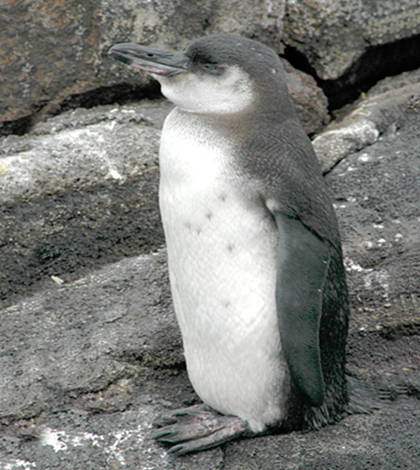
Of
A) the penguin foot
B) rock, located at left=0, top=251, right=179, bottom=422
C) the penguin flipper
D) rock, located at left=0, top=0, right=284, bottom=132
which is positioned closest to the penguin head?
the penguin flipper

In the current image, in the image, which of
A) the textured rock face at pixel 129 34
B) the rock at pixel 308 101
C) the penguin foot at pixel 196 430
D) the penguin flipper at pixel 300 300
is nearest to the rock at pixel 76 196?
the textured rock face at pixel 129 34

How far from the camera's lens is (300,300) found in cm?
180

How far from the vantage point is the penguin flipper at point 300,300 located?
5.91 feet

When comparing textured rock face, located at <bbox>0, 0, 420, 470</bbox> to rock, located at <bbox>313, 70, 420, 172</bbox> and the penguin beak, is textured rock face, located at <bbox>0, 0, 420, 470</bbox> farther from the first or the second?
the penguin beak

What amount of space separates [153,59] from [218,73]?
0.65ft

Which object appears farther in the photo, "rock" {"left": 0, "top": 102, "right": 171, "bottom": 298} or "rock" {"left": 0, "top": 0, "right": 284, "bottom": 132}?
"rock" {"left": 0, "top": 0, "right": 284, "bottom": 132}

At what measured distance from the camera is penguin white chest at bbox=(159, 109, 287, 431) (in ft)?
6.11

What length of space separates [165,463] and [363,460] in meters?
0.53

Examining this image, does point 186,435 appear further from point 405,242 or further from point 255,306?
point 405,242

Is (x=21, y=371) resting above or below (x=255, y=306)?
below

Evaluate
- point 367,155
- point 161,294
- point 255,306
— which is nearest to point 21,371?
point 161,294

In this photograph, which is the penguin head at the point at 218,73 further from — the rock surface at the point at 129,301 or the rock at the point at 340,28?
the rock at the point at 340,28

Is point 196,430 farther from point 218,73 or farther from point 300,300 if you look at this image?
point 218,73

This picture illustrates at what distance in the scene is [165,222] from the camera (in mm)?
1978
